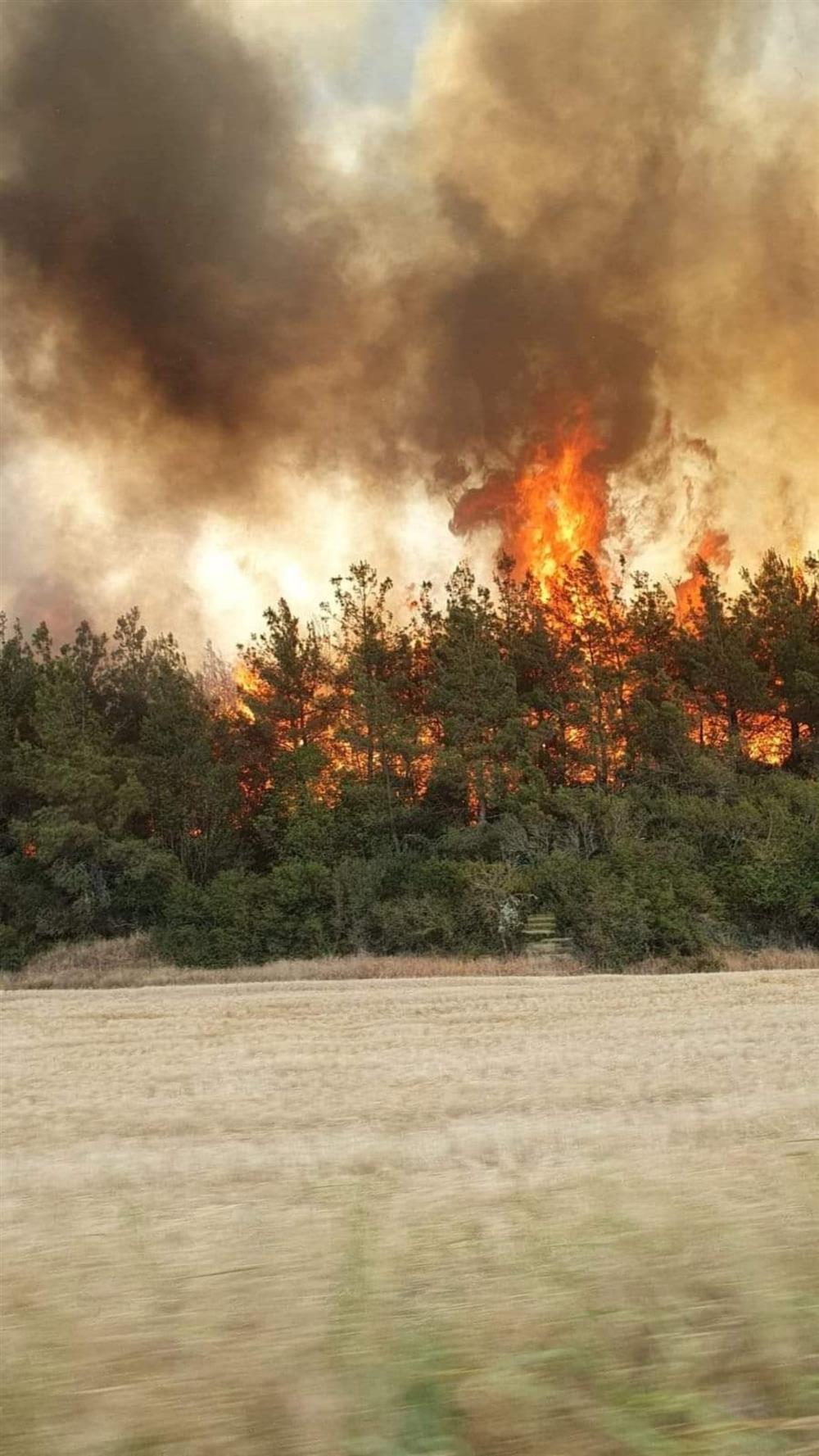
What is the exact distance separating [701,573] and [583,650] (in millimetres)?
7093

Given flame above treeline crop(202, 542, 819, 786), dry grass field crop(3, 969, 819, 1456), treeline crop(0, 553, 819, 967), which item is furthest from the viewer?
flame above treeline crop(202, 542, 819, 786)

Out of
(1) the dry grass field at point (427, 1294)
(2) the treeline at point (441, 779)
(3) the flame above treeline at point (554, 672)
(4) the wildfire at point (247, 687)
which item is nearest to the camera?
(1) the dry grass field at point (427, 1294)

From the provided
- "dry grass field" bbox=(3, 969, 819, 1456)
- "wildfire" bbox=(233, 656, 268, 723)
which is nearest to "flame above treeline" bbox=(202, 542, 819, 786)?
"wildfire" bbox=(233, 656, 268, 723)

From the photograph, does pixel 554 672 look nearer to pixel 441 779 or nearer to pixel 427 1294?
pixel 441 779

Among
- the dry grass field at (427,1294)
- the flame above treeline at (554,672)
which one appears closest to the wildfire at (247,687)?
the flame above treeline at (554,672)

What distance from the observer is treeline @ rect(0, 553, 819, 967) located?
41375 mm

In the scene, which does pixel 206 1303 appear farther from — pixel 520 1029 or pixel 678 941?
pixel 678 941

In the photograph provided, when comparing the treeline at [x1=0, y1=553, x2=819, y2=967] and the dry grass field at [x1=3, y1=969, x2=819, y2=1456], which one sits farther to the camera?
the treeline at [x1=0, y1=553, x2=819, y2=967]

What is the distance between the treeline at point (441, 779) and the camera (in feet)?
136

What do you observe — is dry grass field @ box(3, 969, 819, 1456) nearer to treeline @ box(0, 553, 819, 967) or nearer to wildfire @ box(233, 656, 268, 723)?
treeline @ box(0, 553, 819, 967)

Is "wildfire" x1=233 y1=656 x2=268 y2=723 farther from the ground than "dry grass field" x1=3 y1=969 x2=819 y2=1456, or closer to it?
farther from the ground

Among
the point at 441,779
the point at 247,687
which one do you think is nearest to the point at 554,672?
the point at 441,779

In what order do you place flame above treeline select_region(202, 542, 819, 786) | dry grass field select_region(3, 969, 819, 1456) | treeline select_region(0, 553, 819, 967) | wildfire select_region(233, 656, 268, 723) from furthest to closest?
wildfire select_region(233, 656, 268, 723) → flame above treeline select_region(202, 542, 819, 786) → treeline select_region(0, 553, 819, 967) → dry grass field select_region(3, 969, 819, 1456)

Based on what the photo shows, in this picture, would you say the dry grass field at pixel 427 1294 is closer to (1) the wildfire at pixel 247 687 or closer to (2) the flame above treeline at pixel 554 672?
(2) the flame above treeline at pixel 554 672
